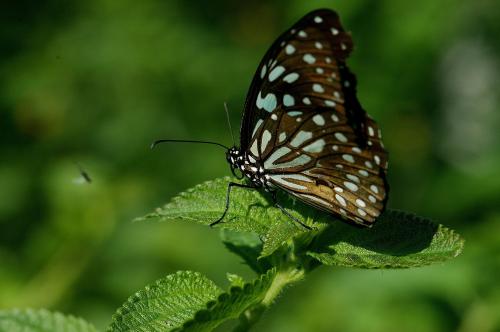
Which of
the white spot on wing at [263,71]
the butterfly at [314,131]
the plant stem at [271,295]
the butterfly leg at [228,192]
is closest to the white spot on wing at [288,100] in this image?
the butterfly at [314,131]

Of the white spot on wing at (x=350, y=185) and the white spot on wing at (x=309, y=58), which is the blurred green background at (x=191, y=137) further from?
the white spot on wing at (x=309, y=58)

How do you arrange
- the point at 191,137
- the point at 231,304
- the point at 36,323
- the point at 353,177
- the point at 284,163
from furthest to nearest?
the point at 191,137 → the point at 284,163 → the point at 353,177 → the point at 36,323 → the point at 231,304

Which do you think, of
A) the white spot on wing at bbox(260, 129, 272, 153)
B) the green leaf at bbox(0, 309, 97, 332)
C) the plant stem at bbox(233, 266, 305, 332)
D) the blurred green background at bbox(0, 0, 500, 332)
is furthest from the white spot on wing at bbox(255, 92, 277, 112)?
the blurred green background at bbox(0, 0, 500, 332)

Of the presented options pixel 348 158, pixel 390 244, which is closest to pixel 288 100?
pixel 348 158

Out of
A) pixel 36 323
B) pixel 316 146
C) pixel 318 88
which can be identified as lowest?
pixel 36 323

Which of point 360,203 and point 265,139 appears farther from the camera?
point 265,139

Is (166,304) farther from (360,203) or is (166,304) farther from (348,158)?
(348,158)

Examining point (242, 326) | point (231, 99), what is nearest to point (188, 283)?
point (242, 326)
